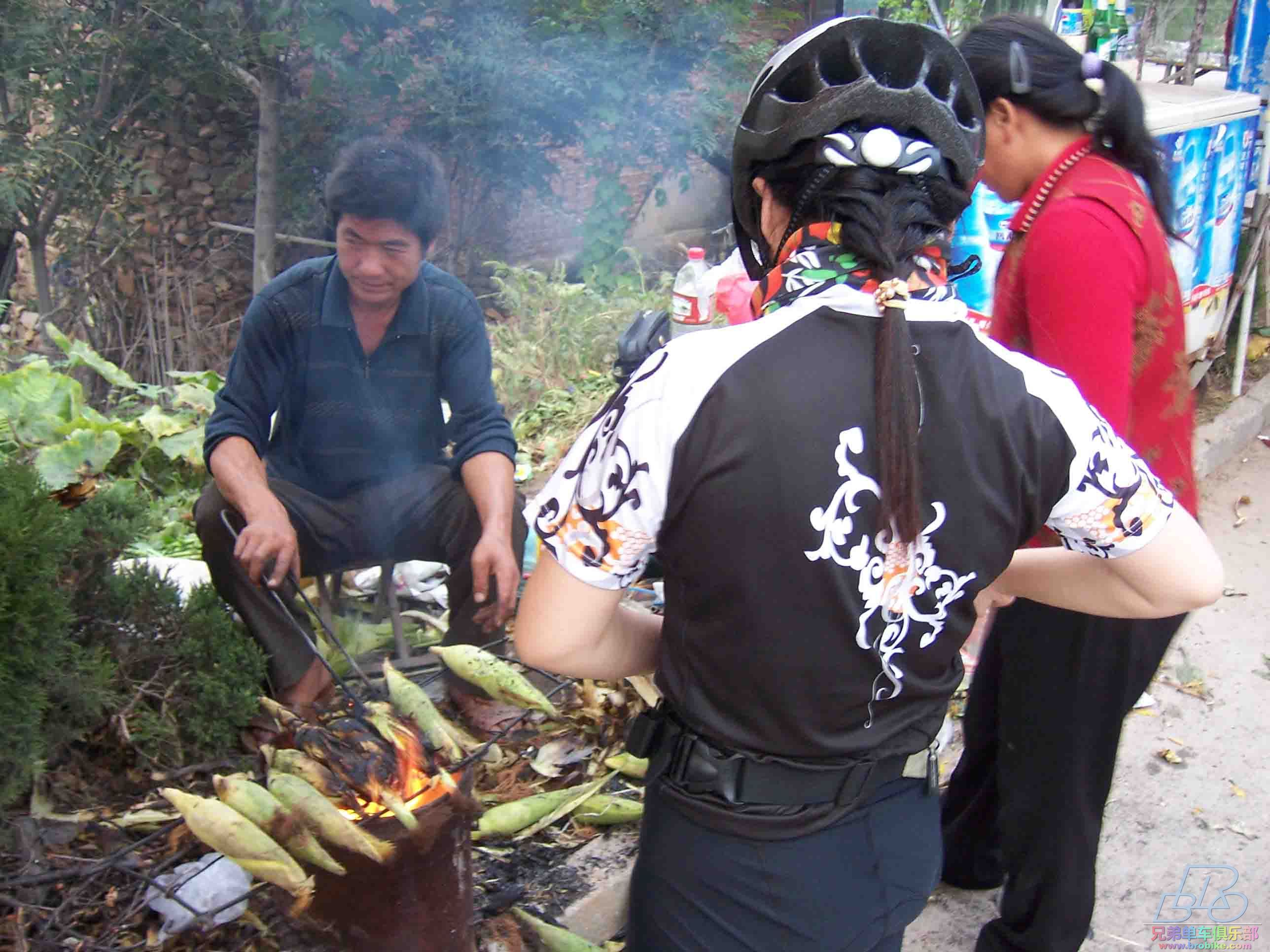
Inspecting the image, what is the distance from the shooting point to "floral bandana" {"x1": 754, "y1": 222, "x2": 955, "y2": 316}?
Result: 1.39m

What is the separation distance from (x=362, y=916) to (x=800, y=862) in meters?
0.93

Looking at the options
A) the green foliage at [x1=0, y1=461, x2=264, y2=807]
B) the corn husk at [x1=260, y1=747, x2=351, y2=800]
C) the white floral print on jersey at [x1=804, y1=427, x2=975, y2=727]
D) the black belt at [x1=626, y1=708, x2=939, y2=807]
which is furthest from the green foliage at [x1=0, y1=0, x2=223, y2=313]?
the white floral print on jersey at [x1=804, y1=427, x2=975, y2=727]

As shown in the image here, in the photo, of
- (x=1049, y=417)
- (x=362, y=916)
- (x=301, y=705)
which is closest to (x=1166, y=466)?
(x=1049, y=417)

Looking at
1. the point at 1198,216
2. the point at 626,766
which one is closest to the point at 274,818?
the point at 626,766

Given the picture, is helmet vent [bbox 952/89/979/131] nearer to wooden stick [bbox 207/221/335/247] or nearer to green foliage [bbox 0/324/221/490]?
green foliage [bbox 0/324/221/490]

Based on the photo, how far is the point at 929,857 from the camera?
1.71 m

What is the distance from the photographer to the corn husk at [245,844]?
199 centimetres

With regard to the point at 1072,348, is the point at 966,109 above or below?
above

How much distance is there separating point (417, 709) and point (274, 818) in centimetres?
57

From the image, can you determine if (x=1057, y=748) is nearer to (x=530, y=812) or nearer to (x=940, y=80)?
(x=530, y=812)

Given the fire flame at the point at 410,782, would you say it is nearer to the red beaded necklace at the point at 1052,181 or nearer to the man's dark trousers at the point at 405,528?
the man's dark trousers at the point at 405,528

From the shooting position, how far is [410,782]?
83.4 inches

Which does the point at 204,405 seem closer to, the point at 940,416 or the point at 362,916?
the point at 362,916

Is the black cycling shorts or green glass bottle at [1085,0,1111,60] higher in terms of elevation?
green glass bottle at [1085,0,1111,60]
